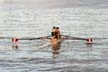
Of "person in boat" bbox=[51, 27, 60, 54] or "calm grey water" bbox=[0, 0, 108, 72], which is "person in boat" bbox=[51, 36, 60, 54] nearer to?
"person in boat" bbox=[51, 27, 60, 54]

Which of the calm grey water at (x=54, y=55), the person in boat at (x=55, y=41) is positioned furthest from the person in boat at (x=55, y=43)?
the calm grey water at (x=54, y=55)

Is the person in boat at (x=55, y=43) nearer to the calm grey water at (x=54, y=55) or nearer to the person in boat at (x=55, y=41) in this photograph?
the person in boat at (x=55, y=41)

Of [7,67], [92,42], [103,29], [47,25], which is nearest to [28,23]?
[47,25]

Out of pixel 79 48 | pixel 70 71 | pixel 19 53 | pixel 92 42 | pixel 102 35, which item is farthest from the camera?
pixel 102 35

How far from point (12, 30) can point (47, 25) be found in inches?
442

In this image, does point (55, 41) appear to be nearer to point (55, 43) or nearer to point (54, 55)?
point (55, 43)

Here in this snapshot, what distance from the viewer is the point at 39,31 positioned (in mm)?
69312

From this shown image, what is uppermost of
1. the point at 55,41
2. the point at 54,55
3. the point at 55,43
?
the point at 55,41

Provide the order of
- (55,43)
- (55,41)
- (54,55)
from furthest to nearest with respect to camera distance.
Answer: (55,41) → (55,43) → (54,55)

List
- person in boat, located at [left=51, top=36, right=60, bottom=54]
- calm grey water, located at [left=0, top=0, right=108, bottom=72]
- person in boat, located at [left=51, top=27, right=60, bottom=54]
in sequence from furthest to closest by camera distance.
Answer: person in boat, located at [left=51, top=27, right=60, bottom=54] < person in boat, located at [left=51, top=36, right=60, bottom=54] < calm grey water, located at [left=0, top=0, right=108, bottom=72]

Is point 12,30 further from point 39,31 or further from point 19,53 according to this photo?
point 19,53

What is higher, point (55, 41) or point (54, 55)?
point (55, 41)

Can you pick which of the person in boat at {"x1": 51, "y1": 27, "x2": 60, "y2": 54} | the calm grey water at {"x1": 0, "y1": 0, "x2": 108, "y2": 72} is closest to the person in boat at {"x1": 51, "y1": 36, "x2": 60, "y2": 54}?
the person in boat at {"x1": 51, "y1": 27, "x2": 60, "y2": 54}

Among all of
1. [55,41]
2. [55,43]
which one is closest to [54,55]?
[55,43]
